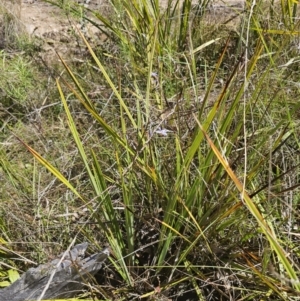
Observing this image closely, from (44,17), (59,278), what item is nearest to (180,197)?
(59,278)

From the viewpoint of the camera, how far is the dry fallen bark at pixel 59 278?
1.42 m

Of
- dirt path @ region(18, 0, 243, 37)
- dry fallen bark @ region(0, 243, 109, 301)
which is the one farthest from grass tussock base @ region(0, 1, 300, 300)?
dirt path @ region(18, 0, 243, 37)

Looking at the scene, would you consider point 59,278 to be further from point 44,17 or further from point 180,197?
point 44,17

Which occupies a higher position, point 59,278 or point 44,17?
point 44,17

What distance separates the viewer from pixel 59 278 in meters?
1.44

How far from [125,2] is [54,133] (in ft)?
1.88

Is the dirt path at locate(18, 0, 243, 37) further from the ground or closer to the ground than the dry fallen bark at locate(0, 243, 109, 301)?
further from the ground

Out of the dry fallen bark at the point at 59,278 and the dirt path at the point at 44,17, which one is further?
the dirt path at the point at 44,17

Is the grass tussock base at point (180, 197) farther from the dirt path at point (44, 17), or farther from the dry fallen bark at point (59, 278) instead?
the dirt path at point (44, 17)

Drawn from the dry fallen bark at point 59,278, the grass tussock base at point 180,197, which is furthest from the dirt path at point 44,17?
the dry fallen bark at point 59,278

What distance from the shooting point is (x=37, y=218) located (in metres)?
1.60

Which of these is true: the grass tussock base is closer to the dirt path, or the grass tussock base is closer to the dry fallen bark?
the dry fallen bark

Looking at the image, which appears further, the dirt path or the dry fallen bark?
the dirt path

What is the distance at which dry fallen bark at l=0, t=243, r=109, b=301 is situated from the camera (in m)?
1.42
